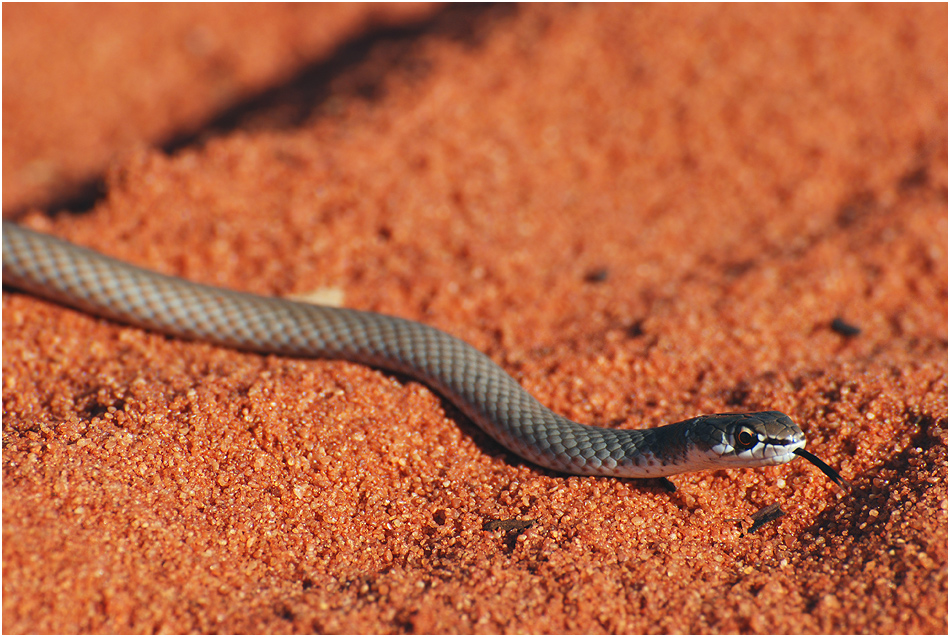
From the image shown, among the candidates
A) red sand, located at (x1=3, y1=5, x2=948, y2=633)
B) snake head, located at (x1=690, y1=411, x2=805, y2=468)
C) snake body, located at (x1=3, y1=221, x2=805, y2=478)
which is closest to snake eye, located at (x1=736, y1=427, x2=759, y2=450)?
snake head, located at (x1=690, y1=411, x2=805, y2=468)

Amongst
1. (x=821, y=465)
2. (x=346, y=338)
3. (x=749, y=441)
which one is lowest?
(x=821, y=465)

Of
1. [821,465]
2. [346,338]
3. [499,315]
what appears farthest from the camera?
[499,315]

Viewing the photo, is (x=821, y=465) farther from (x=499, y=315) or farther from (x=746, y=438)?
(x=499, y=315)

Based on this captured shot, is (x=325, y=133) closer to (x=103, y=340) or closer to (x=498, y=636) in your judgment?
(x=103, y=340)

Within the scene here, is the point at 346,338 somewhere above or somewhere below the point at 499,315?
above

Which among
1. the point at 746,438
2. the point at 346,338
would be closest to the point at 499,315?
the point at 346,338

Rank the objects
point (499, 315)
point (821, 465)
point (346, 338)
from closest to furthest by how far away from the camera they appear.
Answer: point (821, 465), point (346, 338), point (499, 315)

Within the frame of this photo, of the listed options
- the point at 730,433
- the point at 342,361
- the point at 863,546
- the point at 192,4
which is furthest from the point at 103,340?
the point at 192,4

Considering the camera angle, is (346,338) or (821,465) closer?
(821,465)
